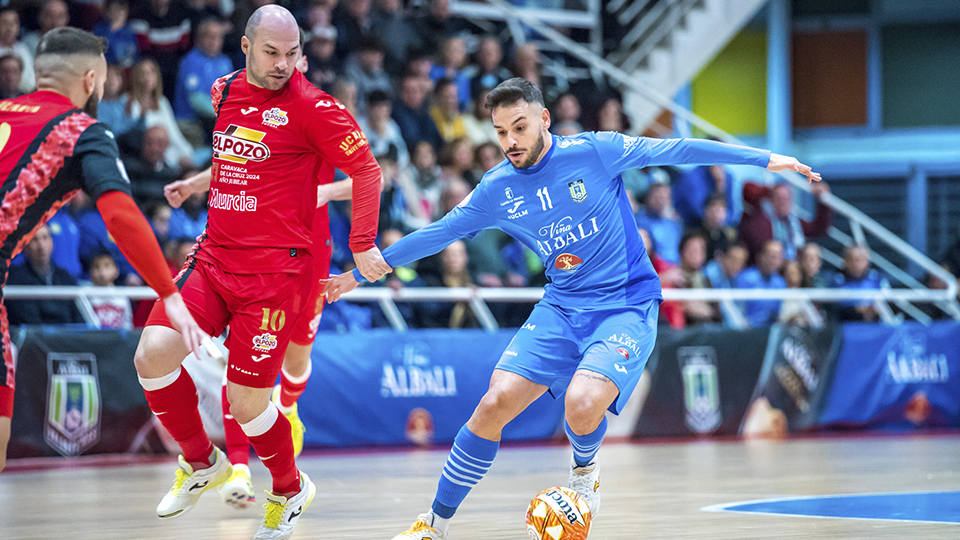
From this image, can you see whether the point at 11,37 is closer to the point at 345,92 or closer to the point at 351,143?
the point at 345,92

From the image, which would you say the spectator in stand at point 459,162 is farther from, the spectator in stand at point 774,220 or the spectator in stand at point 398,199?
the spectator in stand at point 774,220

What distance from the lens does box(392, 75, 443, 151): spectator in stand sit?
13461 mm

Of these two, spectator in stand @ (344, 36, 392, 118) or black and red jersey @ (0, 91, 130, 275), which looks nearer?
black and red jersey @ (0, 91, 130, 275)

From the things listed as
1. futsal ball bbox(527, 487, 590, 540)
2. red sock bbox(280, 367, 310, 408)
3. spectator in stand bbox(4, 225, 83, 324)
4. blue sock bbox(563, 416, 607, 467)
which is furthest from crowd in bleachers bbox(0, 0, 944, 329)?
futsal ball bbox(527, 487, 590, 540)

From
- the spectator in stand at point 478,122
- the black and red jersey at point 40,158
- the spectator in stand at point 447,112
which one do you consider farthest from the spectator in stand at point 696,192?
the black and red jersey at point 40,158

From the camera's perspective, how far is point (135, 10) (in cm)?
1255

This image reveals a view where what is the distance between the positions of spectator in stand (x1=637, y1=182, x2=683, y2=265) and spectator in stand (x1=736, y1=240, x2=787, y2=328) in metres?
0.91

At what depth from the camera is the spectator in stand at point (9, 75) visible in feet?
34.5

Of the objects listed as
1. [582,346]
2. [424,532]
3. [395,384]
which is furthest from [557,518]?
[395,384]

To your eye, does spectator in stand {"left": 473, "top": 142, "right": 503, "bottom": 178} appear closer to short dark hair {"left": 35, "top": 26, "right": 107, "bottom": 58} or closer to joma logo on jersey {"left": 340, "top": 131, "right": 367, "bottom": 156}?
joma logo on jersey {"left": 340, "top": 131, "right": 367, "bottom": 156}

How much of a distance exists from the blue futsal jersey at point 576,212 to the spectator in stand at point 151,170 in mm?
6206

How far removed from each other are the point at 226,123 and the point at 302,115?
0.38 metres

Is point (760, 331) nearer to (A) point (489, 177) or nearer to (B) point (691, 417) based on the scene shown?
(B) point (691, 417)

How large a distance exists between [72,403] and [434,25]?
7.62m
